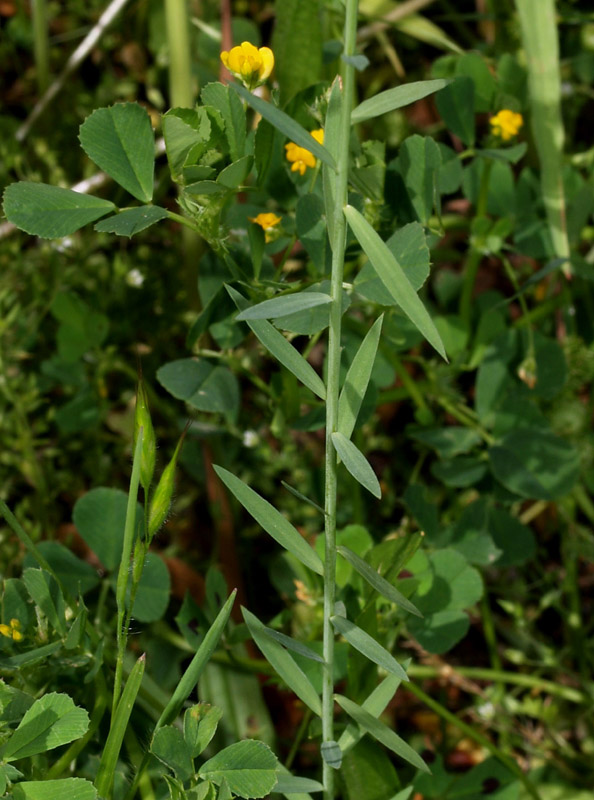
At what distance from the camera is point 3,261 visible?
4.48 ft

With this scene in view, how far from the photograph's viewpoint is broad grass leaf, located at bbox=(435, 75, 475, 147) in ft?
3.54

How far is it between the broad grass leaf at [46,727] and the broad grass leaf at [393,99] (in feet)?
1.55

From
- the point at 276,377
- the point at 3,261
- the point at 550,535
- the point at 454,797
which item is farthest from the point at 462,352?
the point at 3,261

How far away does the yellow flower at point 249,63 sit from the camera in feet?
2.39

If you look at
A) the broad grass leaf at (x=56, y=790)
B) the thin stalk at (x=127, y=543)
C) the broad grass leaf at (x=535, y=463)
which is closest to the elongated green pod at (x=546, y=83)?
the broad grass leaf at (x=535, y=463)

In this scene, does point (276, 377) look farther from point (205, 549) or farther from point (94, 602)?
point (205, 549)

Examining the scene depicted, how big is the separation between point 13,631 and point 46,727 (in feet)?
0.43

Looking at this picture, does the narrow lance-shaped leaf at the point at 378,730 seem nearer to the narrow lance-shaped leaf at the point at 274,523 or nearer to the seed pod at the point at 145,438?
the narrow lance-shaped leaf at the point at 274,523

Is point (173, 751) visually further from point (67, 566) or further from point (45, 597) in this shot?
point (67, 566)

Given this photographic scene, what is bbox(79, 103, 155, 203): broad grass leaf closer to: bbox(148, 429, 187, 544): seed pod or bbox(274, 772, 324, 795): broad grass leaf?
bbox(148, 429, 187, 544): seed pod

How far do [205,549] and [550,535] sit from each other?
56cm

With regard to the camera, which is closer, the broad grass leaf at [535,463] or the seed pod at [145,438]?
the seed pod at [145,438]

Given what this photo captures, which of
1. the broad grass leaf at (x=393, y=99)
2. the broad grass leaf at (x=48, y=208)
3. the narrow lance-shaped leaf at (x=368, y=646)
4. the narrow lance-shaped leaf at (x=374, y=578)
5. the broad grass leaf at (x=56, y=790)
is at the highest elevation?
the broad grass leaf at (x=393, y=99)

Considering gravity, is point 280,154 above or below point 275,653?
above
